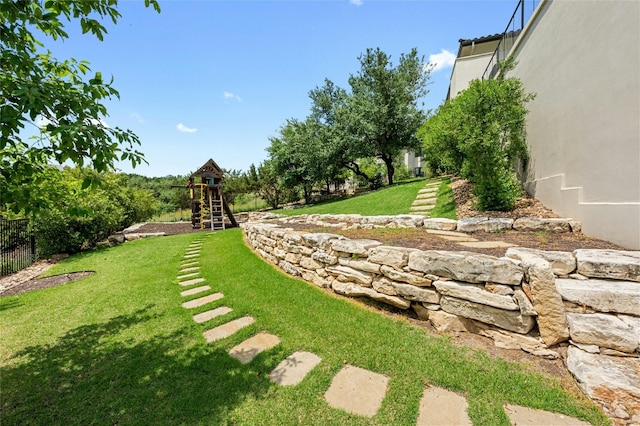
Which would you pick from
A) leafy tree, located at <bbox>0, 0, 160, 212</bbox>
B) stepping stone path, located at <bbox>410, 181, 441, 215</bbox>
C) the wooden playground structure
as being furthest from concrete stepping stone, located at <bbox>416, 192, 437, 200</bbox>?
the wooden playground structure

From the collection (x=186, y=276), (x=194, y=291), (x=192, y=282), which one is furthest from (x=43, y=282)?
(x=194, y=291)

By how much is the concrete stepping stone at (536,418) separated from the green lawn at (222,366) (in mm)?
50

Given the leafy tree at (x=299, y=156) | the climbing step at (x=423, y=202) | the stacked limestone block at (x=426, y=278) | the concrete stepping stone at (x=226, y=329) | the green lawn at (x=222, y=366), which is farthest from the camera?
the leafy tree at (x=299, y=156)

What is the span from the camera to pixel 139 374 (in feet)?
7.38

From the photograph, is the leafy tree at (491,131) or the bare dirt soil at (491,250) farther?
the leafy tree at (491,131)

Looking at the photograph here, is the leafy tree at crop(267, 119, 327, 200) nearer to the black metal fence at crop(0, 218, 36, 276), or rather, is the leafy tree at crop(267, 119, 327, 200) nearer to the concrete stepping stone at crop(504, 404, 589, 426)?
the black metal fence at crop(0, 218, 36, 276)

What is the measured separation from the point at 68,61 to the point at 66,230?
883 centimetres

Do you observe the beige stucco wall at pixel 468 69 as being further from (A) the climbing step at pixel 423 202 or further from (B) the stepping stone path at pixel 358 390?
(B) the stepping stone path at pixel 358 390

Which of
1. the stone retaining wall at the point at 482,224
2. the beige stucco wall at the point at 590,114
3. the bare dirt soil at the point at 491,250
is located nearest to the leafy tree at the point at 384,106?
the beige stucco wall at the point at 590,114

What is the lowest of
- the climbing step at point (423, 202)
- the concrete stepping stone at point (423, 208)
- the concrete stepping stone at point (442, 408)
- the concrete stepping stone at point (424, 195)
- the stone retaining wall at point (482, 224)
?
the concrete stepping stone at point (442, 408)

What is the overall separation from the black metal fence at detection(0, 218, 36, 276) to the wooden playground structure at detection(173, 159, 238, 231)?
642 centimetres

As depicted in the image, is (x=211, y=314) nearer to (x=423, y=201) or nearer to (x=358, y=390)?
(x=358, y=390)

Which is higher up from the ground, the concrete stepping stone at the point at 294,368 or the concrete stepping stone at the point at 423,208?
the concrete stepping stone at the point at 423,208

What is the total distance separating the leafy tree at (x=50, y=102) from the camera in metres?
1.42
